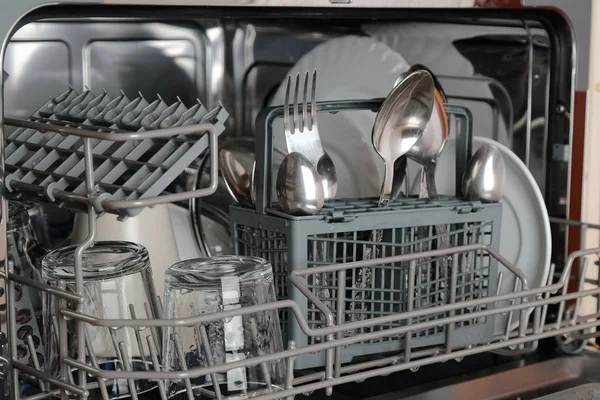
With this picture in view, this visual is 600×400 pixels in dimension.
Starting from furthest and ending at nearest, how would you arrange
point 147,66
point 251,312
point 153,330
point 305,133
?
point 147,66, point 305,133, point 153,330, point 251,312

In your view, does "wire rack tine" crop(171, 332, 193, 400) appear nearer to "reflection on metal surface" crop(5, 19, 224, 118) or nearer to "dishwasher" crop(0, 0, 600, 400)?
"dishwasher" crop(0, 0, 600, 400)

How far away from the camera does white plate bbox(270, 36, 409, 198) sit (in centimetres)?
99

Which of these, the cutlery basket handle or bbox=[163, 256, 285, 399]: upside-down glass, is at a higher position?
the cutlery basket handle

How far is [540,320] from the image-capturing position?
0.89m

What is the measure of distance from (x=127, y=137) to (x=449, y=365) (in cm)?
56

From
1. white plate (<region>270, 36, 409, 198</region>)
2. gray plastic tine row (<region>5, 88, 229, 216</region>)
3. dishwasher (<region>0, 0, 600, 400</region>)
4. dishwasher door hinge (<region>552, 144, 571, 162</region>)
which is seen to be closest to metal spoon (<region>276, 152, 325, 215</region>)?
dishwasher (<region>0, 0, 600, 400</region>)

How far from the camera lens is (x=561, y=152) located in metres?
1.05

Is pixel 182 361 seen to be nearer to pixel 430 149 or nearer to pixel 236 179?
pixel 236 179

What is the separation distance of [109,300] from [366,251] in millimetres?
251

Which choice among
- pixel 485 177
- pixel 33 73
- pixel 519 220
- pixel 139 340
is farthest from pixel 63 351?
pixel 519 220

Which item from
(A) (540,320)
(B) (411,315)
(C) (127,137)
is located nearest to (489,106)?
(A) (540,320)

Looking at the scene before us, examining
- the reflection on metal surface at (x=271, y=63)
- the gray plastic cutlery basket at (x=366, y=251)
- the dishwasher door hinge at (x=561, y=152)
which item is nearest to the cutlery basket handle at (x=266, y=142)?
the gray plastic cutlery basket at (x=366, y=251)

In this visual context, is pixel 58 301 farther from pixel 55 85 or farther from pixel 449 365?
pixel 449 365

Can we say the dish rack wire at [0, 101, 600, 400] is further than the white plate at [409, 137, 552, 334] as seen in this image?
No
